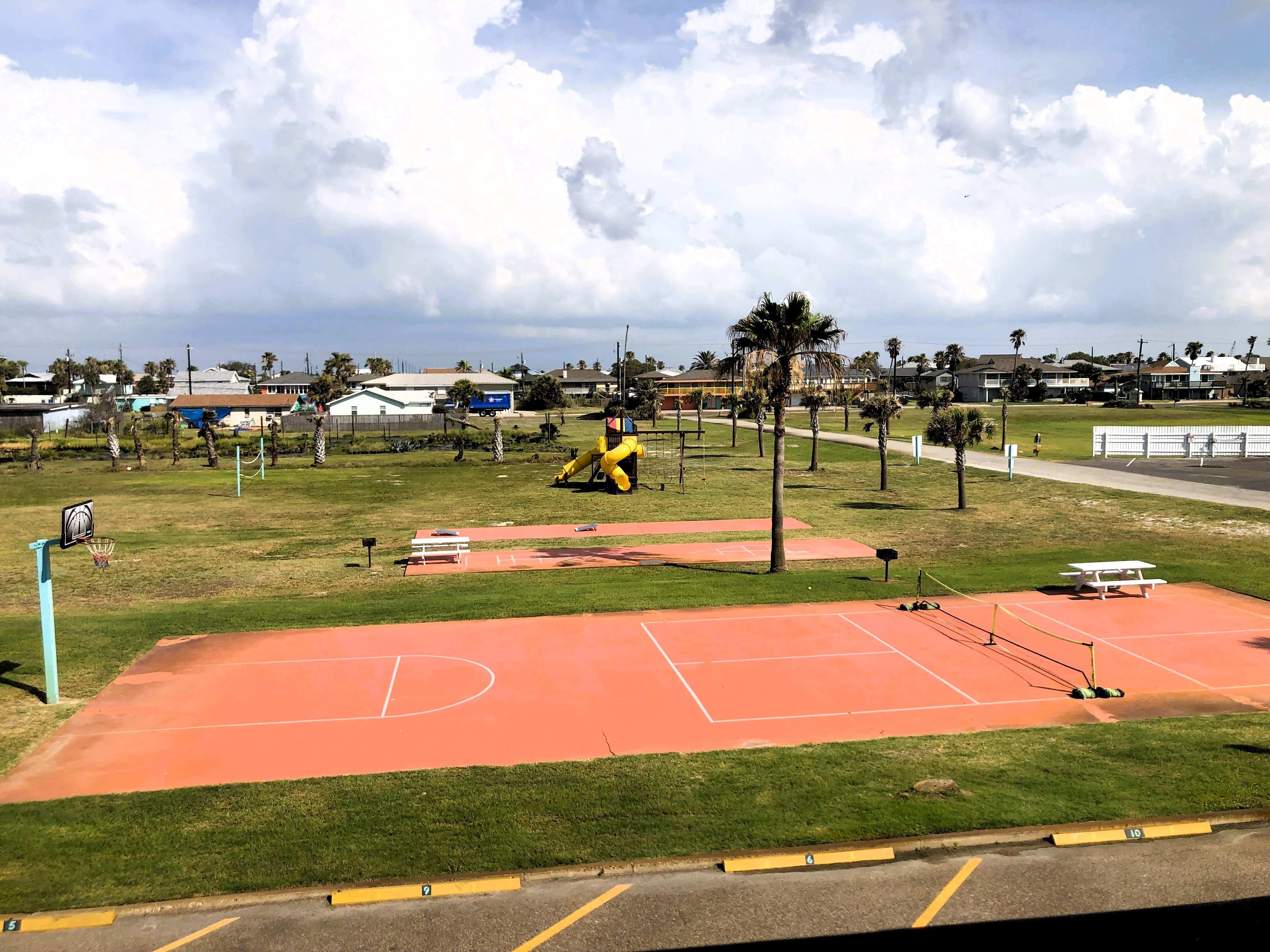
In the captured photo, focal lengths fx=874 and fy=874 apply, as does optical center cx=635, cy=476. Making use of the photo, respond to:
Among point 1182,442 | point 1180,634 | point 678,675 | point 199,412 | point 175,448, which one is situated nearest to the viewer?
point 678,675

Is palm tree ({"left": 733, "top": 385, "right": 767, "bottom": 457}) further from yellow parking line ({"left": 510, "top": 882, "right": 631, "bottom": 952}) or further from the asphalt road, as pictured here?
yellow parking line ({"left": 510, "top": 882, "right": 631, "bottom": 952})

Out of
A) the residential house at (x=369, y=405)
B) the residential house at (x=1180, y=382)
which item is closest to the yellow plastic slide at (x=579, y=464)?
the residential house at (x=369, y=405)

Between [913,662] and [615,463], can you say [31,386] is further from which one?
[913,662]

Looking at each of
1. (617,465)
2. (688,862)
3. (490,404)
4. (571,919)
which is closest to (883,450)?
(617,465)

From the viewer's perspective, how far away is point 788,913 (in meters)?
9.83

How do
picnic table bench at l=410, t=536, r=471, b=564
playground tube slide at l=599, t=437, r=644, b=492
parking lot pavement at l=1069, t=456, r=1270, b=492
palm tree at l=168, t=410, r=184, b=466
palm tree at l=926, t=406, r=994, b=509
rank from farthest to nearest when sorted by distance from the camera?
palm tree at l=168, t=410, r=184, b=466 → playground tube slide at l=599, t=437, r=644, b=492 → parking lot pavement at l=1069, t=456, r=1270, b=492 → palm tree at l=926, t=406, r=994, b=509 → picnic table bench at l=410, t=536, r=471, b=564

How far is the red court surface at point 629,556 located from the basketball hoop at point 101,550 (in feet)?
→ 28.9

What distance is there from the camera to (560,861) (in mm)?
10758

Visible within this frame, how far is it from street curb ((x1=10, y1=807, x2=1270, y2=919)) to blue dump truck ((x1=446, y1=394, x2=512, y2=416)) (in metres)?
113

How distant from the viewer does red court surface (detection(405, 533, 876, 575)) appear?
97.5 feet

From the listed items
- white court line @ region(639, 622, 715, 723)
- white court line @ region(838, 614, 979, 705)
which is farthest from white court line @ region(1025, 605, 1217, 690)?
white court line @ region(639, 622, 715, 723)

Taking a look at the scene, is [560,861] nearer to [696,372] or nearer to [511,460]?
[511,460]

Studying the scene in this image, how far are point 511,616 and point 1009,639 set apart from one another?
12162mm

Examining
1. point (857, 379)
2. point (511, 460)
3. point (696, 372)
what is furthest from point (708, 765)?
point (696, 372)
